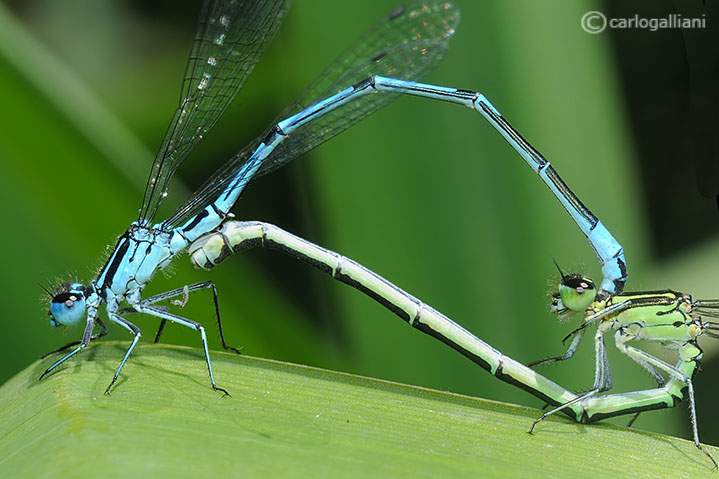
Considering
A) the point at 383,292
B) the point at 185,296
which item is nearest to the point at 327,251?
the point at 383,292

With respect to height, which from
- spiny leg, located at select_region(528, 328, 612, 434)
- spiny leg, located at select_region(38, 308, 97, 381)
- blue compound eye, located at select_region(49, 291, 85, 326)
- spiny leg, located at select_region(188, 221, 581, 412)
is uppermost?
blue compound eye, located at select_region(49, 291, 85, 326)

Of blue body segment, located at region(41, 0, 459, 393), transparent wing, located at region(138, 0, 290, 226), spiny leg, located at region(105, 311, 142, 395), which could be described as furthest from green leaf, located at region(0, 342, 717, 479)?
transparent wing, located at region(138, 0, 290, 226)

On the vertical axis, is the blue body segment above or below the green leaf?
above

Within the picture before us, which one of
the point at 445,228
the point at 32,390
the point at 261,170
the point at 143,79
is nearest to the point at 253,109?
the point at 143,79

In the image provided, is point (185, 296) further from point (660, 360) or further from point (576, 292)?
point (660, 360)

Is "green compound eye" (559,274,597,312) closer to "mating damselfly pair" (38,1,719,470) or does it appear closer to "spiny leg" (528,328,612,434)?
"mating damselfly pair" (38,1,719,470)

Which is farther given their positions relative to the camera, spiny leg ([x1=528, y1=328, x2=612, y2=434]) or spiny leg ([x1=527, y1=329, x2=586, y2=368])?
spiny leg ([x1=527, y1=329, x2=586, y2=368])

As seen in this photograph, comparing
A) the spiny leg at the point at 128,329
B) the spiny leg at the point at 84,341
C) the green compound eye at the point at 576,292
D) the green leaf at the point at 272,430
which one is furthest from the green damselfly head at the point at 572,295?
the spiny leg at the point at 84,341

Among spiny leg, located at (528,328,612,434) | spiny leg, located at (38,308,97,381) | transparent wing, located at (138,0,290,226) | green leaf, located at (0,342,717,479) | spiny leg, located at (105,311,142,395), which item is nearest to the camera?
green leaf, located at (0,342,717,479)

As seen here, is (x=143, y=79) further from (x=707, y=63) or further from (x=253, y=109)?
(x=707, y=63)
